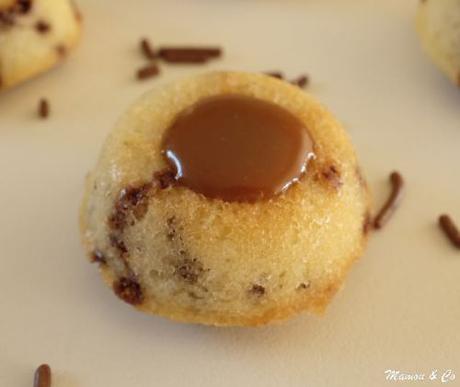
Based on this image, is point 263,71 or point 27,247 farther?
point 263,71

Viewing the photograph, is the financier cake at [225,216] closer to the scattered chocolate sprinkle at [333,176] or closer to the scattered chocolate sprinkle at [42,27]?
the scattered chocolate sprinkle at [333,176]

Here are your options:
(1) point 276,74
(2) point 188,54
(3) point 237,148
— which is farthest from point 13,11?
(3) point 237,148

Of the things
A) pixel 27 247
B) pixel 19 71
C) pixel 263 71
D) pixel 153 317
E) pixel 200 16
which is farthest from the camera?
pixel 200 16

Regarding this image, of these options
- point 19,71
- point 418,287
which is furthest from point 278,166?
point 19,71

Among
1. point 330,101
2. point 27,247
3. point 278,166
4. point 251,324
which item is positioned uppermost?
point 278,166

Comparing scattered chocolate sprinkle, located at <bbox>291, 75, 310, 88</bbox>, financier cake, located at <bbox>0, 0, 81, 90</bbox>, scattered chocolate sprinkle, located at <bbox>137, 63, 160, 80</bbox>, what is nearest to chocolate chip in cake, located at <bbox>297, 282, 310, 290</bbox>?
scattered chocolate sprinkle, located at <bbox>291, 75, 310, 88</bbox>

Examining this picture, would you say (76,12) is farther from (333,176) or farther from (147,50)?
(333,176)

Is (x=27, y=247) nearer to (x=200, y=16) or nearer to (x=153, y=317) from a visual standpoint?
(x=153, y=317)
